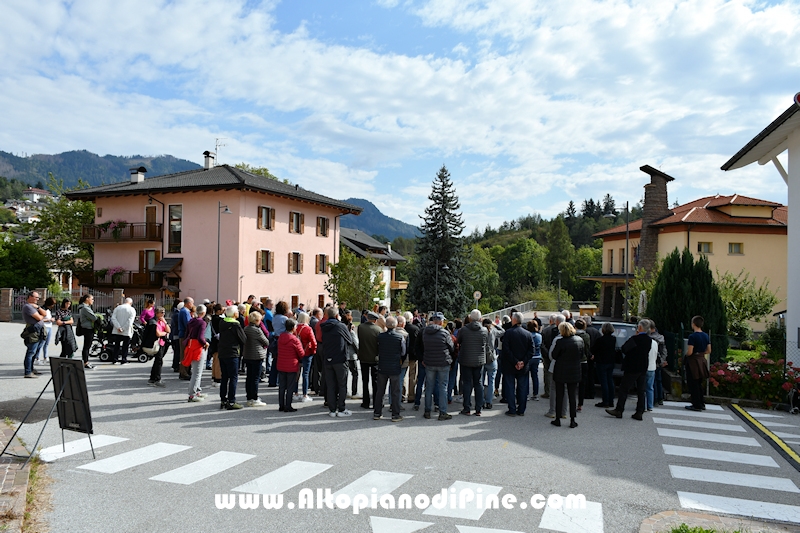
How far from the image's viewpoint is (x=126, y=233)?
38719mm

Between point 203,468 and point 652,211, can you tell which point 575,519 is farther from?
point 652,211

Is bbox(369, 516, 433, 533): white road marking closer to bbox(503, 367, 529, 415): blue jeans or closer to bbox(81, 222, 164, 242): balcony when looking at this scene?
bbox(503, 367, 529, 415): blue jeans

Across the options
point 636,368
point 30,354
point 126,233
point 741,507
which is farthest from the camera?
point 126,233

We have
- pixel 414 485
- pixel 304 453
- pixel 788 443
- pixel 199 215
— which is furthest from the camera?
pixel 199 215

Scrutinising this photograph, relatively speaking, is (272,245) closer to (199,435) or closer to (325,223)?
(325,223)

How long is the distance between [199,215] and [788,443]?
34.0 meters

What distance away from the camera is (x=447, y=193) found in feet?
186

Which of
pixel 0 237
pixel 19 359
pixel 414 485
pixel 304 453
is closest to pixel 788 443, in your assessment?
pixel 414 485

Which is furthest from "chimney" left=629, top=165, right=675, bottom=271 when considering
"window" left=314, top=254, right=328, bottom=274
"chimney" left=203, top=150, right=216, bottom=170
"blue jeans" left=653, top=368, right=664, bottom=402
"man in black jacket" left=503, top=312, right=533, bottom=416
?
"man in black jacket" left=503, top=312, right=533, bottom=416

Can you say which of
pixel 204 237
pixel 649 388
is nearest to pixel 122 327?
pixel 649 388

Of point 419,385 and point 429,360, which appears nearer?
point 429,360

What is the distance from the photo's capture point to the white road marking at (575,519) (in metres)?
5.25

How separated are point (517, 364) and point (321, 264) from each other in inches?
1343

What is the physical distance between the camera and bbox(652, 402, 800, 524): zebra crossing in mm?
5934
